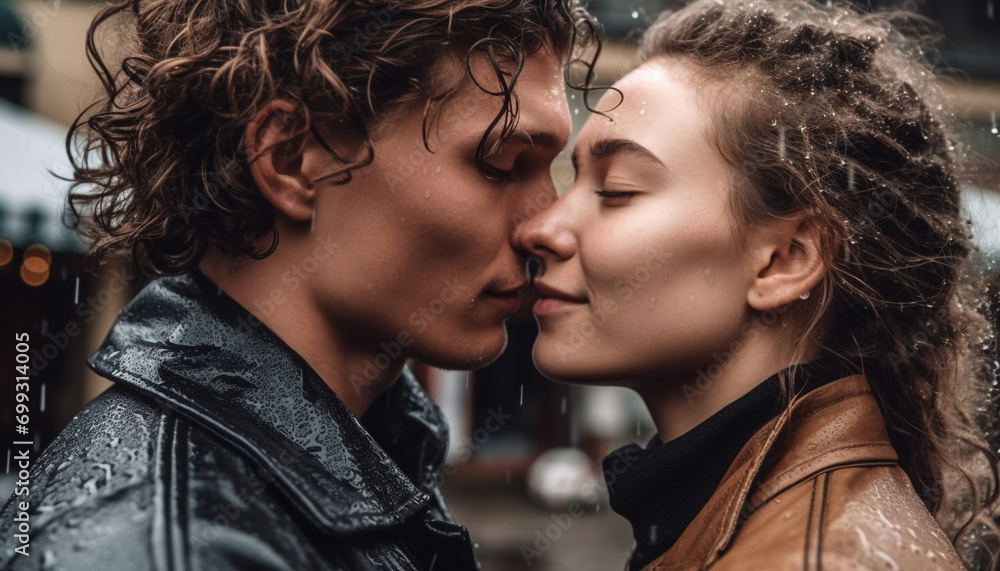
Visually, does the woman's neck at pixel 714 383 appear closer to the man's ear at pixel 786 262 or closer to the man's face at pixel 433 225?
the man's ear at pixel 786 262

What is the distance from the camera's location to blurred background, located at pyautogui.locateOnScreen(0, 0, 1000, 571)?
22.3 ft

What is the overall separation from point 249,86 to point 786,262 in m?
1.30

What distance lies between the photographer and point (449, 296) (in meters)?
2.19

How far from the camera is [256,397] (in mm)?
1693

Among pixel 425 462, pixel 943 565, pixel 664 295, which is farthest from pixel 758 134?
pixel 425 462

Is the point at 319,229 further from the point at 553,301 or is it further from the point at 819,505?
the point at 819,505

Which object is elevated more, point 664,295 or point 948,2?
point 664,295

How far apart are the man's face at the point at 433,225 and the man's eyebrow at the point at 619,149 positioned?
4.7 inches

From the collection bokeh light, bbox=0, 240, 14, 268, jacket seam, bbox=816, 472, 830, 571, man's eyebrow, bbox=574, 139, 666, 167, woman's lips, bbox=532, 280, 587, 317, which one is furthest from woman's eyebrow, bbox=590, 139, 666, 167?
bokeh light, bbox=0, 240, 14, 268

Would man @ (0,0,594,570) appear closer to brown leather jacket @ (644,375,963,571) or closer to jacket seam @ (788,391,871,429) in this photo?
brown leather jacket @ (644,375,963,571)

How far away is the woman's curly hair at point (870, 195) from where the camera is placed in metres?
1.99

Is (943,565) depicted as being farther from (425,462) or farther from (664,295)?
(425,462)

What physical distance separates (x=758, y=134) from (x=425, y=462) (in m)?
1.23

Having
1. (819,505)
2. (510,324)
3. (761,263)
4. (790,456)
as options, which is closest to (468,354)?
(761,263)
